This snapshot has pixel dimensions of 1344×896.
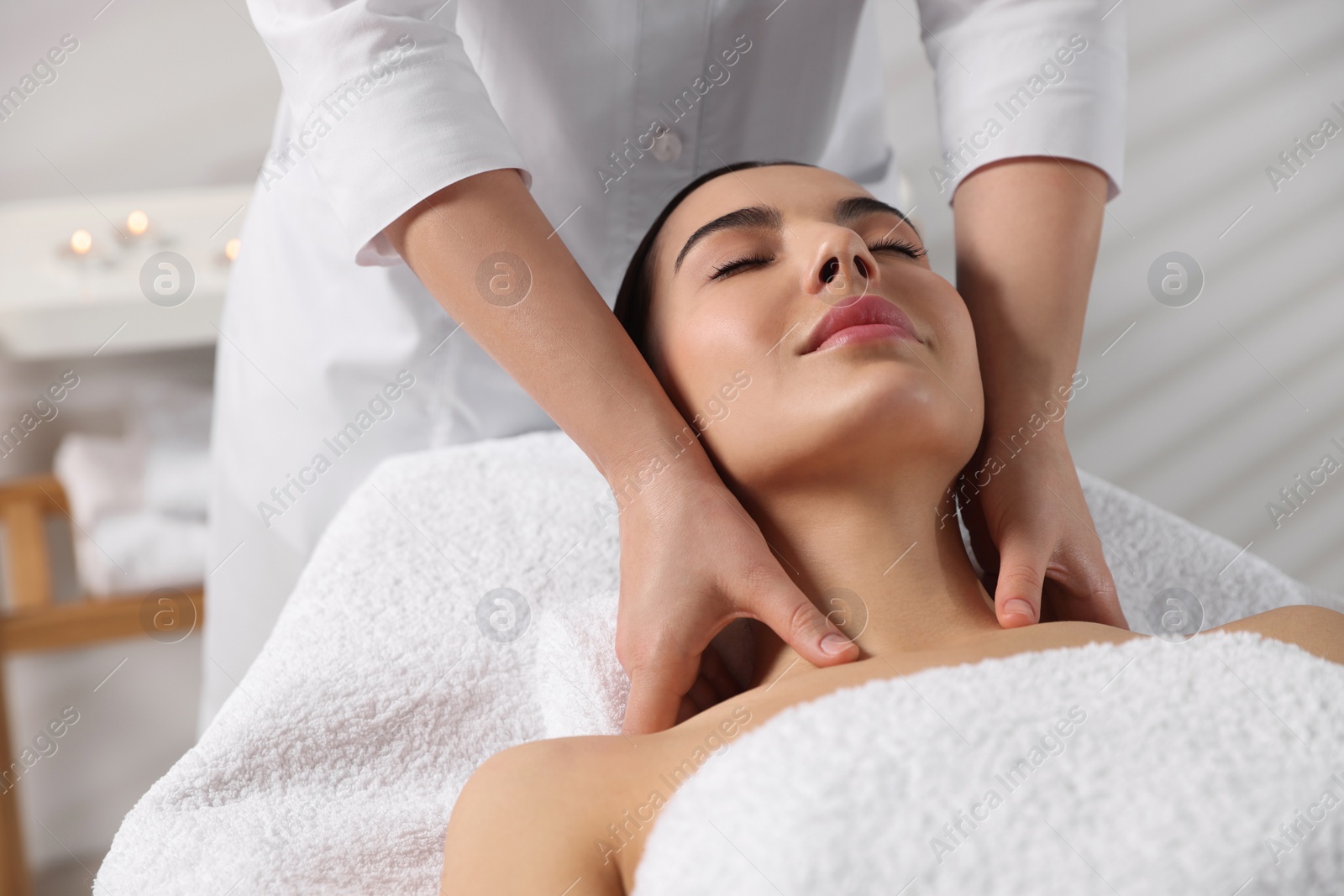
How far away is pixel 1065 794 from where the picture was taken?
0.60 meters

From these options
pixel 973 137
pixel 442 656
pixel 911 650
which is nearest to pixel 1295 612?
pixel 911 650

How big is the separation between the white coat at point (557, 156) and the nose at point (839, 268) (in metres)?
0.31

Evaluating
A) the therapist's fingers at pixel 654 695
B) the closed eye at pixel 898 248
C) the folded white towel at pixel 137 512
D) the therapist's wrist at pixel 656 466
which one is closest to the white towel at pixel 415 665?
the therapist's fingers at pixel 654 695

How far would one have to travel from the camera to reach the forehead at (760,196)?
936 millimetres

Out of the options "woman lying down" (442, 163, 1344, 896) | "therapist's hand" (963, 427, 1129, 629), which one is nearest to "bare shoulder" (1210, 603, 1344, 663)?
"woman lying down" (442, 163, 1344, 896)

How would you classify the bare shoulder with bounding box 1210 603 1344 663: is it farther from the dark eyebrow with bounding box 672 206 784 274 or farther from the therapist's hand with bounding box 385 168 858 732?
the dark eyebrow with bounding box 672 206 784 274

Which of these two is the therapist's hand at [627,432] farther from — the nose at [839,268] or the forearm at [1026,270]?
the forearm at [1026,270]

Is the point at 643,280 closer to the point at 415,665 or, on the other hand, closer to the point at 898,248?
the point at 898,248

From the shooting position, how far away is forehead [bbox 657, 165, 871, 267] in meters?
0.94

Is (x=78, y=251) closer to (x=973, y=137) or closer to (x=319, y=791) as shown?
(x=319, y=791)

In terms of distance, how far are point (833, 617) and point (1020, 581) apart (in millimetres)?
158

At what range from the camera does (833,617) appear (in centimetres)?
85

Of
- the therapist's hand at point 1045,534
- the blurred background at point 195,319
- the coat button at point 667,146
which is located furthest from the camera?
the blurred background at point 195,319

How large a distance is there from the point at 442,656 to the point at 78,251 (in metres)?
1.53
